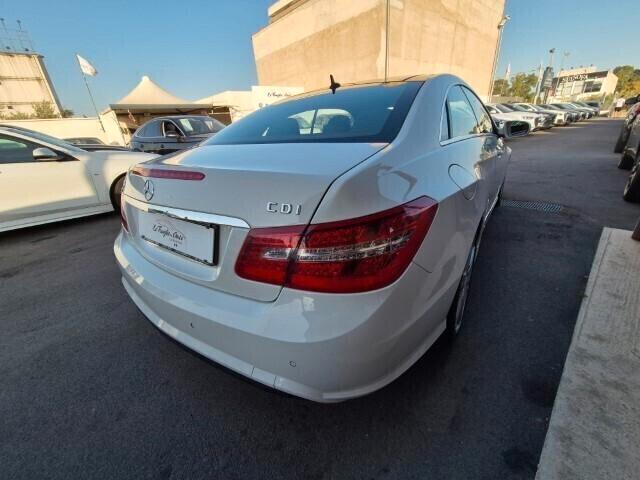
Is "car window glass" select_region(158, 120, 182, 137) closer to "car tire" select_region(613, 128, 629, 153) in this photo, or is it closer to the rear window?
the rear window

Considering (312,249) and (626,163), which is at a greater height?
(312,249)

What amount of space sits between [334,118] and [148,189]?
105cm

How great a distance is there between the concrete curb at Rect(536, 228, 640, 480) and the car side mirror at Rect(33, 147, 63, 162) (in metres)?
5.81

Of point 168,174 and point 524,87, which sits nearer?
point 168,174

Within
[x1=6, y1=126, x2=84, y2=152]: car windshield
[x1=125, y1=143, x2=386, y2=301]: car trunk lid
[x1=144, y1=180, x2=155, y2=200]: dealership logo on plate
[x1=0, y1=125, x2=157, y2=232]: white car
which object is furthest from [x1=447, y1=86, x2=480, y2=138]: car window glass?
[x1=6, y1=126, x2=84, y2=152]: car windshield

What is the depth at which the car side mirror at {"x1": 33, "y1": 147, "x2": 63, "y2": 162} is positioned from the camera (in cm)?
414

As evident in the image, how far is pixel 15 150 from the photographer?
4.13 meters

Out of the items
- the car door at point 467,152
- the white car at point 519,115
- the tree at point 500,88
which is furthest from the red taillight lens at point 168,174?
the tree at point 500,88

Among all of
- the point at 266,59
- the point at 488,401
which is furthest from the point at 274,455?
the point at 266,59

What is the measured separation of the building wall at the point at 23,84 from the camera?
129 ft

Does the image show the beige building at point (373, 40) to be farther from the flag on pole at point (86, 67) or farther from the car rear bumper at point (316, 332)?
the car rear bumper at point (316, 332)

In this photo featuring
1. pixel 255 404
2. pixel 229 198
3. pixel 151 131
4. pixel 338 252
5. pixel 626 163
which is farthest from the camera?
pixel 151 131

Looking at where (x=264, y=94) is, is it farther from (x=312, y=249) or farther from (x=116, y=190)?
(x=312, y=249)

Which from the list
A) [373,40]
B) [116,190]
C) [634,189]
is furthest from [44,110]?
[634,189]
